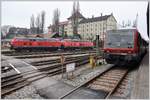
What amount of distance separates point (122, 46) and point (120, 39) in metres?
0.53

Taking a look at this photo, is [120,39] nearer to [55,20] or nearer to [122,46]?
[122,46]

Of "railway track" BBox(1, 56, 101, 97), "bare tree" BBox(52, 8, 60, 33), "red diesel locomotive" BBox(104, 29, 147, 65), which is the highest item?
"bare tree" BBox(52, 8, 60, 33)

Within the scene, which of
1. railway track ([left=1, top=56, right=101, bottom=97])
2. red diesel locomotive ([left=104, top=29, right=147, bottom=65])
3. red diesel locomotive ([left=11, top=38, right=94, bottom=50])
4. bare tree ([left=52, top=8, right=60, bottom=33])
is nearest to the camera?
railway track ([left=1, top=56, right=101, bottom=97])

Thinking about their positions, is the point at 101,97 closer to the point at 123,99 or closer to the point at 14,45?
the point at 123,99

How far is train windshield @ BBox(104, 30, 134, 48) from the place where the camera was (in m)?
11.4

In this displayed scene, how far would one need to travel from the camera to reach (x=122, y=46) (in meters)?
11.7

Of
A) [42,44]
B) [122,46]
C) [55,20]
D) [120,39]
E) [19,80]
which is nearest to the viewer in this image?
[19,80]

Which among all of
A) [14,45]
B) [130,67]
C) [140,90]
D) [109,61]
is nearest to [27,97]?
[140,90]

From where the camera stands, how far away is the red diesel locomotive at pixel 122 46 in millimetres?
11336

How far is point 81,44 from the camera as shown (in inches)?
1372

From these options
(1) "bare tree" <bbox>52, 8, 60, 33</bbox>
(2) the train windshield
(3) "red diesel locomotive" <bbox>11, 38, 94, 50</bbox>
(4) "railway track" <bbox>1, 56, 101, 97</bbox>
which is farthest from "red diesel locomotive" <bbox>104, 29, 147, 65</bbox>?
(1) "bare tree" <bbox>52, 8, 60, 33</bbox>

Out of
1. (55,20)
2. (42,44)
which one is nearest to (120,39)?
(42,44)

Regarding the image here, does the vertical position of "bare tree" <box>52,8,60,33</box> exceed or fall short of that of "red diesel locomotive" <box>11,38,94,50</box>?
it exceeds it

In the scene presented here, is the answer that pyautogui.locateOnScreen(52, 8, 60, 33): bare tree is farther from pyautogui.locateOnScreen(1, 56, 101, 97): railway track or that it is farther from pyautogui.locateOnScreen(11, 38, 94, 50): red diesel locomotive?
pyautogui.locateOnScreen(1, 56, 101, 97): railway track
